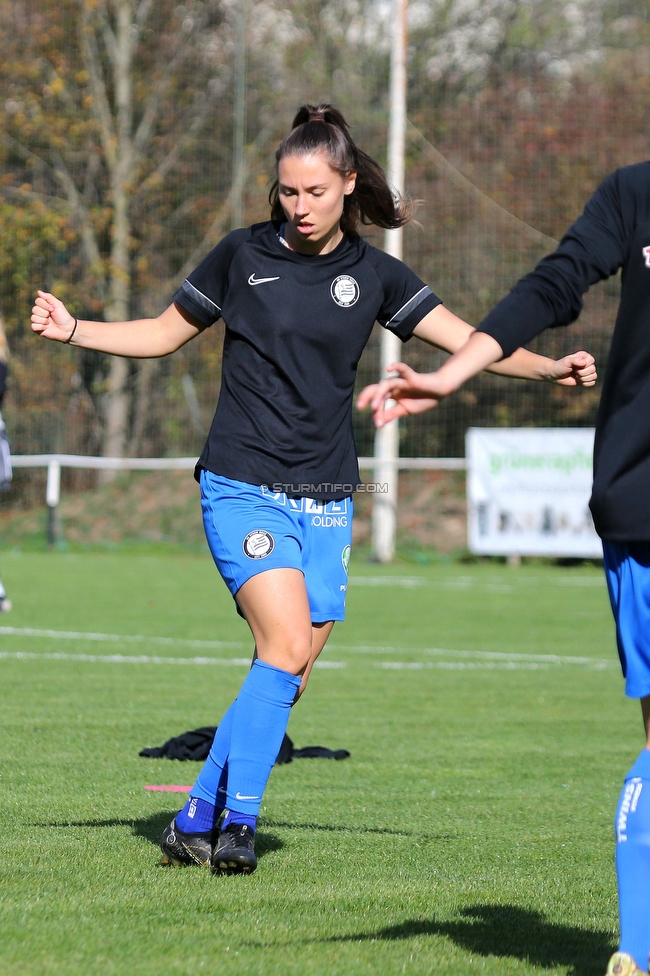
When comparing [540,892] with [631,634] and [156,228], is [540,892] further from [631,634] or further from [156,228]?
[156,228]

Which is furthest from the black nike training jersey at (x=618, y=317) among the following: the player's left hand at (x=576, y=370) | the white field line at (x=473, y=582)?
the white field line at (x=473, y=582)

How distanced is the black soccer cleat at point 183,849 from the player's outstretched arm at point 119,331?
4.72ft

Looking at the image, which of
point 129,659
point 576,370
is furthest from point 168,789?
point 129,659

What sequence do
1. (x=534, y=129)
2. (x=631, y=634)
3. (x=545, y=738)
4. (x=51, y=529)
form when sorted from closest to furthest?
(x=631, y=634)
(x=545, y=738)
(x=51, y=529)
(x=534, y=129)

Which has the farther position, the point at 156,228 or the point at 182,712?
the point at 156,228

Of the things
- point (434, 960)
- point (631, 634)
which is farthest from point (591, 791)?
point (631, 634)

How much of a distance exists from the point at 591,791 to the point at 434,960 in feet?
7.88

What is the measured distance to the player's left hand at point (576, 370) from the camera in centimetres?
327

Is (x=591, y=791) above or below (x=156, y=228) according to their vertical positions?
below

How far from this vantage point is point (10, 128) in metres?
28.0

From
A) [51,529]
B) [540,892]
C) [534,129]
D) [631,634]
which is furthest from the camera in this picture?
[534,129]

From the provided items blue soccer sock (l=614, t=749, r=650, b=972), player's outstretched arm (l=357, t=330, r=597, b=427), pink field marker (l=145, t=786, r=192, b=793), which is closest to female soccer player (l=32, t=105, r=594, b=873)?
pink field marker (l=145, t=786, r=192, b=793)

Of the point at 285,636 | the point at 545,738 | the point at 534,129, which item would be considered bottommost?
the point at 545,738

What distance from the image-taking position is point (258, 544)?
3.92m
